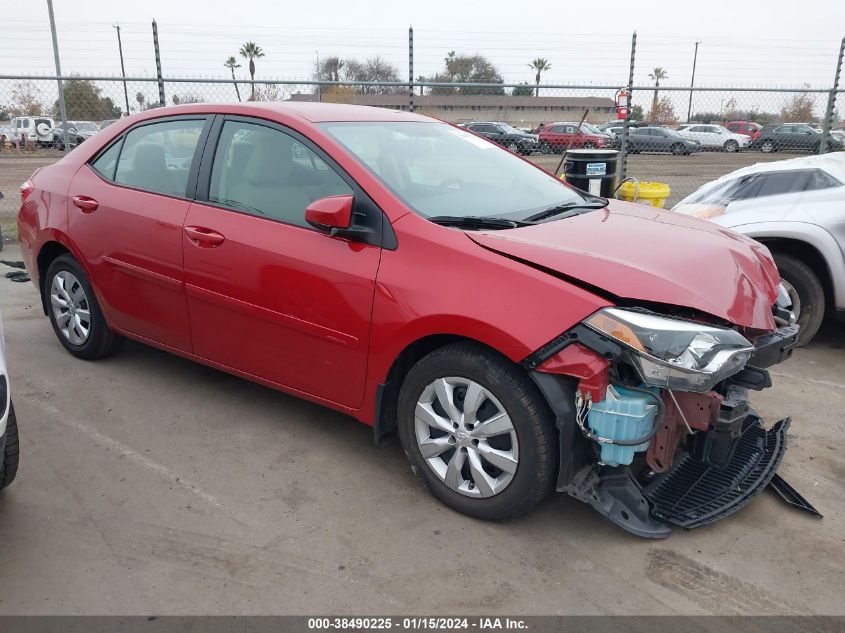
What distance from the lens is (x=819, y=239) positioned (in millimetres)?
4965

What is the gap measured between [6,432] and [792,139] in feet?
56.4

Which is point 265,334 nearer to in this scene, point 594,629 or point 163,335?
point 163,335

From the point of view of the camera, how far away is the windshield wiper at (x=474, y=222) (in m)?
3.12

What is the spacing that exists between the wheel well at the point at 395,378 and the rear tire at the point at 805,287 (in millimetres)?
3279

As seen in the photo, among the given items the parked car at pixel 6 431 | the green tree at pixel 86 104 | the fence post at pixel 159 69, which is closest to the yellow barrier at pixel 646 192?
the parked car at pixel 6 431

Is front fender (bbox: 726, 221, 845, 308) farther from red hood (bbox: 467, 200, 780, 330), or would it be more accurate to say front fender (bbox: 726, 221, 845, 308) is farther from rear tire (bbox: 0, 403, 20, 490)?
rear tire (bbox: 0, 403, 20, 490)

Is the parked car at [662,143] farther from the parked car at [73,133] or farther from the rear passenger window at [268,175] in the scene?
the rear passenger window at [268,175]

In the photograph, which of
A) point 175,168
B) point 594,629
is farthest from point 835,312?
point 175,168

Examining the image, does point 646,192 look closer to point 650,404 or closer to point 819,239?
point 819,239

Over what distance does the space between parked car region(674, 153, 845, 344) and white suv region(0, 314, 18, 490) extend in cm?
477

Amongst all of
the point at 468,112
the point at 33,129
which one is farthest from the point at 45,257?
the point at 468,112

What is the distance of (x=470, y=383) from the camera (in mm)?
2877

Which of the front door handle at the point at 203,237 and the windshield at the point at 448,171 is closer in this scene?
the windshield at the point at 448,171

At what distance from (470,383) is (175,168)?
2241 millimetres
